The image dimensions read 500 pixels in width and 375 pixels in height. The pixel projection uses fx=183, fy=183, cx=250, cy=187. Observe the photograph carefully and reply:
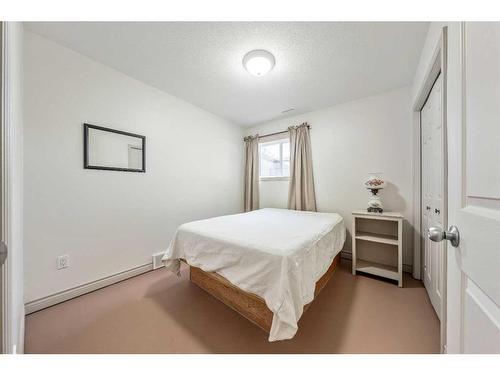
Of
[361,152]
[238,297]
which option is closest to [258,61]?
[361,152]

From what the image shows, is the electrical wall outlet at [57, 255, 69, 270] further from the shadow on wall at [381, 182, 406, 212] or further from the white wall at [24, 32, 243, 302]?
the shadow on wall at [381, 182, 406, 212]

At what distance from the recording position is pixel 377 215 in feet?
6.84

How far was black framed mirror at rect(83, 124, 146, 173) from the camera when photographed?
1820 mm

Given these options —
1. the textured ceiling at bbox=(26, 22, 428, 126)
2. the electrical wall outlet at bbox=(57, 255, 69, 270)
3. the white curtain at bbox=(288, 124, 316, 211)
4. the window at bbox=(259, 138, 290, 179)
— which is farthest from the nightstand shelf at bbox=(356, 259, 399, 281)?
the electrical wall outlet at bbox=(57, 255, 69, 270)

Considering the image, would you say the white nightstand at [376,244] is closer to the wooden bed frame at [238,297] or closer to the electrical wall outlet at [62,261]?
the wooden bed frame at [238,297]

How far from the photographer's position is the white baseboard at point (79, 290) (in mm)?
1525

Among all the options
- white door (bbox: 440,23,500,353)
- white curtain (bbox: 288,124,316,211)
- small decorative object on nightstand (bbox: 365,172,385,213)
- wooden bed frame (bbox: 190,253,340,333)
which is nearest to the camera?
white door (bbox: 440,23,500,353)

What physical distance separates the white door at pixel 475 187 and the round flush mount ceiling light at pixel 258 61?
54.1 inches

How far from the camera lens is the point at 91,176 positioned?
1851 mm

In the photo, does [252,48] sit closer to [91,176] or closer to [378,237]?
[91,176]

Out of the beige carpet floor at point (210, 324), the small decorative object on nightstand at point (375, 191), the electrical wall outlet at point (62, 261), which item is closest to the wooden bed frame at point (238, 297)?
the beige carpet floor at point (210, 324)

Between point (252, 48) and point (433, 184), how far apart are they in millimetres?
2028

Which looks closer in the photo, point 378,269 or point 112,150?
point 112,150

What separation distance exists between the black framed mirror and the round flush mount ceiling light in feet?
4.88
